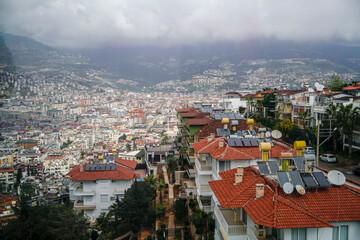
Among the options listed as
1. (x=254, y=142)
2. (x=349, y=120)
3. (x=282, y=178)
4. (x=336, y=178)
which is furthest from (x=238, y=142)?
(x=349, y=120)

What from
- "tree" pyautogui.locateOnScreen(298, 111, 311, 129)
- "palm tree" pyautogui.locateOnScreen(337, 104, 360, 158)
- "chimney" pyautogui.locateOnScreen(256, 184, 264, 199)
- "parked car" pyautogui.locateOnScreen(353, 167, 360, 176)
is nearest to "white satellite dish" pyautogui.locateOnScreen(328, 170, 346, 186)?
"chimney" pyautogui.locateOnScreen(256, 184, 264, 199)

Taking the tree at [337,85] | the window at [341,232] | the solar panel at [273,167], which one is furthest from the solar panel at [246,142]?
the tree at [337,85]

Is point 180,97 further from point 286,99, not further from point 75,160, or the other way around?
point 286,99

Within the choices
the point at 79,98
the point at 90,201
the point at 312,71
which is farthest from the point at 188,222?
the point at 79,98

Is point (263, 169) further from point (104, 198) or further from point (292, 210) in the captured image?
point (104, 198)

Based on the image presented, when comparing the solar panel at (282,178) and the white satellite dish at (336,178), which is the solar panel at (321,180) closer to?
the white satellite dish at (336,178)
